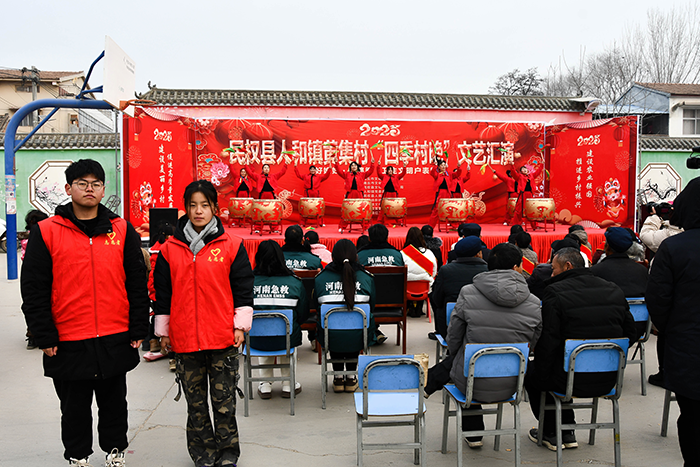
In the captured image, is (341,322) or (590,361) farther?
(341,322)

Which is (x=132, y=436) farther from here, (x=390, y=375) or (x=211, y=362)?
(x=390, y=375)

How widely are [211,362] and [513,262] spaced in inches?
59.5

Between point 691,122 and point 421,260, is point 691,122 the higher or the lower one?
the higher one

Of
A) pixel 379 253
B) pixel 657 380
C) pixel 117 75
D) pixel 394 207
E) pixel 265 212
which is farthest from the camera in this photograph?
pixel 394 207

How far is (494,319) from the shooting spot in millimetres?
2455

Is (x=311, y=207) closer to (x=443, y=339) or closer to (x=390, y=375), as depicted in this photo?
(x=443, y=339)

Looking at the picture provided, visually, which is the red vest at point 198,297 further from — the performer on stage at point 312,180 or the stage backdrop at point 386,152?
the stage backdrop at point 386,152

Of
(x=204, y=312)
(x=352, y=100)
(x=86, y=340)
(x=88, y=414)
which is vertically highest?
(x=352, y=100)

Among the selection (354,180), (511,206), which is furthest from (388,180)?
(511,206)

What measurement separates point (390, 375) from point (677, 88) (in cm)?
1722

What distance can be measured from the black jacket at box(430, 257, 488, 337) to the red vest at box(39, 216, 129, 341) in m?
2.05

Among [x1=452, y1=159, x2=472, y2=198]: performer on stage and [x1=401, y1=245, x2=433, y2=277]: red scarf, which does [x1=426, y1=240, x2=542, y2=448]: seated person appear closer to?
[x1=401, y1=245, x2=433, y2=277]: red scarf

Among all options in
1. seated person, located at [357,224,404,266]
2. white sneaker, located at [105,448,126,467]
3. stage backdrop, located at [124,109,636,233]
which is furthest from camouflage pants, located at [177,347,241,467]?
stage backdrop, located at [124,109,636,233]

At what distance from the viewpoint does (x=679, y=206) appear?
230cm
